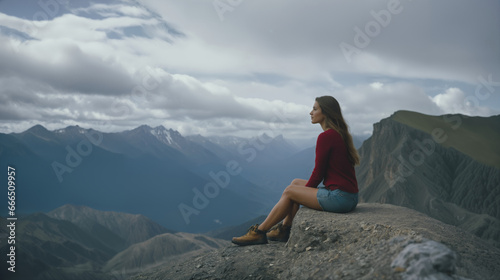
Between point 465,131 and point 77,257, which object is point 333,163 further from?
point 77,257

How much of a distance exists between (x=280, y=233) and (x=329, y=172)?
2484mm

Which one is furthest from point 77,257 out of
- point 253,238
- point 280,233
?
point 280,233

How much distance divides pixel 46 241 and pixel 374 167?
184 metres

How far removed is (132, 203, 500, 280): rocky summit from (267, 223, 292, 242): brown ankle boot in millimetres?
169

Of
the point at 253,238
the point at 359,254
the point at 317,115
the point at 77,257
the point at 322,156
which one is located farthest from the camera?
the point at 77,257

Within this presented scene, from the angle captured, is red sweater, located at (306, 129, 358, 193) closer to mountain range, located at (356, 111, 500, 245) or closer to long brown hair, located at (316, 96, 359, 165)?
long brown hair, located at (316, 96, 359, 165)

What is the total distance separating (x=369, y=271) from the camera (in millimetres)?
5230

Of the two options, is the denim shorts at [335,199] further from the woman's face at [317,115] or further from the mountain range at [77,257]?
the mountain range at [77,257]

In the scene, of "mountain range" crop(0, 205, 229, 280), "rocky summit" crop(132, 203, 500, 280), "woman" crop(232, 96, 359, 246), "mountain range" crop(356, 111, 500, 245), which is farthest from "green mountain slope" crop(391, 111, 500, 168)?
"mountain range" crop(0, 205, 229, 280)

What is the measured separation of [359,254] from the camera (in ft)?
19.9

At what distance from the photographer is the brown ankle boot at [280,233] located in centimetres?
883

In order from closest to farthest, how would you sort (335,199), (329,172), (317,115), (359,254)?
(359,254) < (329,172) < (335,199) < (317,115)

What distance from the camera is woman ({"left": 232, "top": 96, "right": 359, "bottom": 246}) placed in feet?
24.2

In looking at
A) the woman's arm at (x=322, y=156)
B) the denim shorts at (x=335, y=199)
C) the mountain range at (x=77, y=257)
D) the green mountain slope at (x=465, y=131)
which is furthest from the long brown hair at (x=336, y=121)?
the mountain range at (x=77, y=257)
